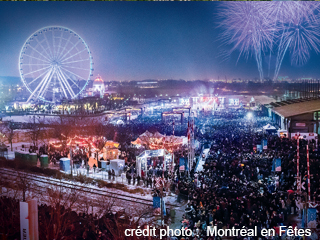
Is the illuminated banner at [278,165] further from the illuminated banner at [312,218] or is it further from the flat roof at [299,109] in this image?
the flat roof at [299,109]

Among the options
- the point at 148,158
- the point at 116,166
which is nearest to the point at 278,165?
the point at 148,158

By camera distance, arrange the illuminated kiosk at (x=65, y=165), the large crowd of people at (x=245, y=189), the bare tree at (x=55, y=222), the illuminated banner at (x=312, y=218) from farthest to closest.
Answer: the illuminated kiosk at (x=65, y=165) → the large crowd of people at (x=245, y=189) → the illuminated banner at (x=312, y=218) → the bare tree at (x=55, y=222)

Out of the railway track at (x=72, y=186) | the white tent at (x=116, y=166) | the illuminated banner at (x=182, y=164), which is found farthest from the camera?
the white tent at (x=116, y=166)

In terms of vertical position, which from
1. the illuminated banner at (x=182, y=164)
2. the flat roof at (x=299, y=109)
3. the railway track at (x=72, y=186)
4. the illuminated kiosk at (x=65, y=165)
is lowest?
the railway track at (x=72, y=186)

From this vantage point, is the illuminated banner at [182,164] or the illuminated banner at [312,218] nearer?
the illuminated banner at [312,218]

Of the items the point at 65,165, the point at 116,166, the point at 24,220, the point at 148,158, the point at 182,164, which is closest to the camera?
the point at 24,220

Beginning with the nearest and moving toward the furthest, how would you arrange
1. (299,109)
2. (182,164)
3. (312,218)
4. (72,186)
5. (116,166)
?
(312,218), (72,186), (182,164), (116,166), (299,109)

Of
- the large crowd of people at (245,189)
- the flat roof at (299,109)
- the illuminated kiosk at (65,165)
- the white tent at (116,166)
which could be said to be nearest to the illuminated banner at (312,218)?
the large crowd of people at (245,189)

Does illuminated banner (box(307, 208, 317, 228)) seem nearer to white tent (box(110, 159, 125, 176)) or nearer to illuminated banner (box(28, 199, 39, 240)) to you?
illuminated banner (box(28, 199, 39, 240))

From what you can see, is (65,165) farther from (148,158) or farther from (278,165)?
(278,165)

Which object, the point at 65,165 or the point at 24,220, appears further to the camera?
the point at 65,165

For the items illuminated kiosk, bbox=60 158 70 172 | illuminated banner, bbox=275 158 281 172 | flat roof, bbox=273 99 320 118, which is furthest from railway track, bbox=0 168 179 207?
flat roof, bbox=273 99 320 118

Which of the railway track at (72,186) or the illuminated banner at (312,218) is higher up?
the illuminated banner at (312,218)
